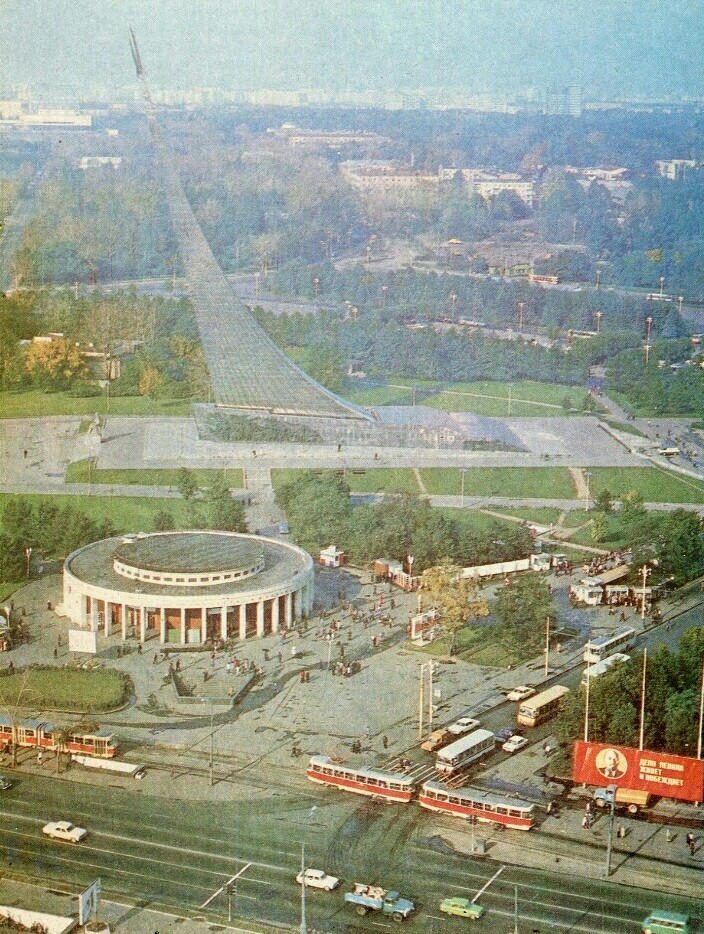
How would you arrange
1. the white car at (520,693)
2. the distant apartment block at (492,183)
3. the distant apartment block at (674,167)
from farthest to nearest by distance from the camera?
the distant apartment block at (492,183) → the distant apartment block at (674,167) → the white car at (520,693)

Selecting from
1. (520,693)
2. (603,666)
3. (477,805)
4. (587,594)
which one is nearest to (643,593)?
(587,594)

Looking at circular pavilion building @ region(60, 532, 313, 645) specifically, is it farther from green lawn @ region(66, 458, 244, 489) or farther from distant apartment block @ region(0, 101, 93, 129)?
distant apartment block @ region(0, 101, 93, 129)

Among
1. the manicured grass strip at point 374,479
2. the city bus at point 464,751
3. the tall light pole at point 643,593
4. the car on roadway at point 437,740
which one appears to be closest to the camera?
the city bus at point 464,751

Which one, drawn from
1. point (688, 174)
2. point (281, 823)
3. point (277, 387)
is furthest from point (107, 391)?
point (688, 174)

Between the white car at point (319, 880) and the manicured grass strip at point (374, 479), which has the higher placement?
the manicured grass strip at point (374, 479)

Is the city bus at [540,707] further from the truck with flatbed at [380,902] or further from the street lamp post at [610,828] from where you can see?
the truck with flatbed at [380,902]

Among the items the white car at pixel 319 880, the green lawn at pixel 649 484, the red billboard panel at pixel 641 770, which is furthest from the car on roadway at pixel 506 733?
the green lawn at pixel 649 484
